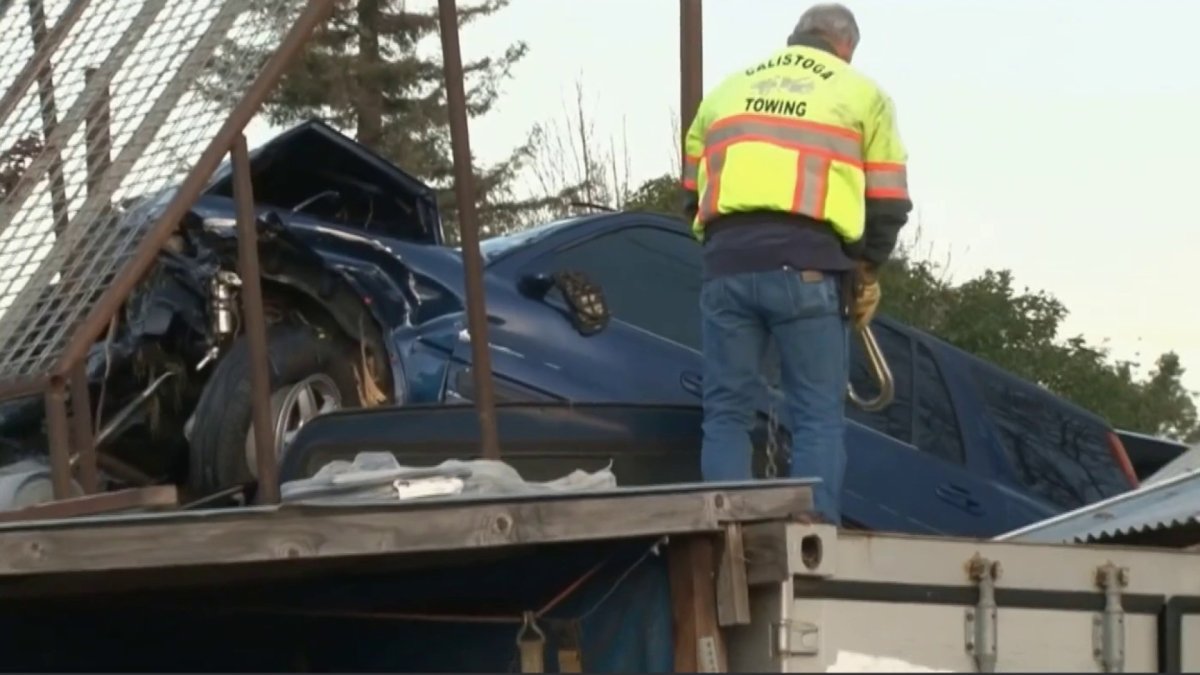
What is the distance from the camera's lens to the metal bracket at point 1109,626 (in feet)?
14.3

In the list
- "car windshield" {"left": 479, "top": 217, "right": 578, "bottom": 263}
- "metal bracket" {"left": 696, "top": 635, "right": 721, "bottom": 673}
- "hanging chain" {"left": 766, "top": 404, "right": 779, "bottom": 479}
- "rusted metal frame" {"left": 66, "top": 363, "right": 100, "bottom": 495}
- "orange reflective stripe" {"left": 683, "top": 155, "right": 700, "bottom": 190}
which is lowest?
"metal bracket" {"left": 696, "top": 635, "right": 721, "bottom": 673}

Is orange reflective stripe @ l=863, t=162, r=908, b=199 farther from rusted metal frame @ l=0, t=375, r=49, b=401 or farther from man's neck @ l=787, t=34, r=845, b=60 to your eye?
rusted metal frame @ l=0, t=375, r=49, b=401

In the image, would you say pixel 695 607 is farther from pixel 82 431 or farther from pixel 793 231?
pixel 793 231

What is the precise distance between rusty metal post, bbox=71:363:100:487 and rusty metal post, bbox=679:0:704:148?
190cm

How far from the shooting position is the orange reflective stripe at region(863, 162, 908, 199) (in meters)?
6.68

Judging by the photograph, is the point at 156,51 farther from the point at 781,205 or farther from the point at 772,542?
the point at 772,542

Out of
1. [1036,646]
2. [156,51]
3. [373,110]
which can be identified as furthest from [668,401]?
[373,110]

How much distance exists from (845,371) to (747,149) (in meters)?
0.67

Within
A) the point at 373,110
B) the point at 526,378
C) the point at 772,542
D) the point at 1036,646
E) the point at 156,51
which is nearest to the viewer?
the point at 772,542

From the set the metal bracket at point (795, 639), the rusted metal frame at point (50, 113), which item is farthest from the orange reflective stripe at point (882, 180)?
the metal bracket at point (795, 639)

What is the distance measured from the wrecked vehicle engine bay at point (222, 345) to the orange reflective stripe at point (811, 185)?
6.20 feet

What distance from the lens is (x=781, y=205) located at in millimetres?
6566

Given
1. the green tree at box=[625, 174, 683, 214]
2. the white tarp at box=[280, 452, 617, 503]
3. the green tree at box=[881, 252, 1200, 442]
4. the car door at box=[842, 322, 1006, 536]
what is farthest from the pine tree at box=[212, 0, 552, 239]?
the white tarp at box=[280, 452, 617, 503]

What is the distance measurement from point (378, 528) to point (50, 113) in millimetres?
3131
